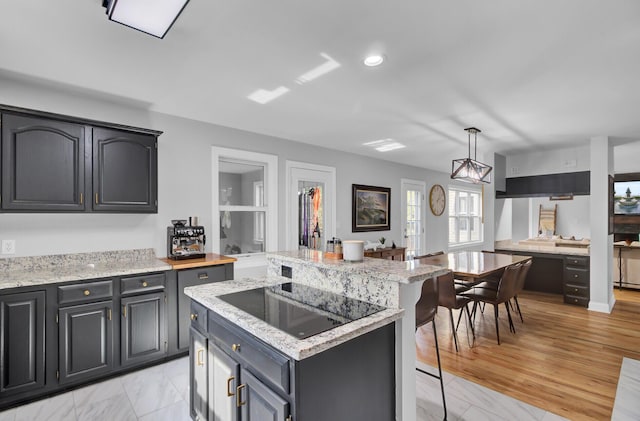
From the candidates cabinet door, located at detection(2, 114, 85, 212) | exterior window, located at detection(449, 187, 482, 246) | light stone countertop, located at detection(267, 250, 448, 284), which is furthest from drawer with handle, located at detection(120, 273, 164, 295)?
exterior window, located at detection(449, 187, 482, 246)

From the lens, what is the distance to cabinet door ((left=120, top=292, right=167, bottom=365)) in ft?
8.71

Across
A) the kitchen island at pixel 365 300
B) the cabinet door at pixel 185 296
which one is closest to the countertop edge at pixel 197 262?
the cabinet door at pixel 185 296

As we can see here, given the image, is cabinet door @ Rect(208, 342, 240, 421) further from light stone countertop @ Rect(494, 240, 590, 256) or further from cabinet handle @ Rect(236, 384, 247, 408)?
light stone countertop @ Rect(494, 240, 590, 256)

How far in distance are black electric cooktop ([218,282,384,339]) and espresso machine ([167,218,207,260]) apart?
1.49 metres

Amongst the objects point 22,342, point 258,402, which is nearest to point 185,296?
point 22,342

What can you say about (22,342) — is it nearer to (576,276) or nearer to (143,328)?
(143,328)

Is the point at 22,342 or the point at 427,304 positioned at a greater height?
the point at 427,304

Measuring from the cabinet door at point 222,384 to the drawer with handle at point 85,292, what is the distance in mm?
1367

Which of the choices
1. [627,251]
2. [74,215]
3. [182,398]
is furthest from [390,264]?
[627,251]

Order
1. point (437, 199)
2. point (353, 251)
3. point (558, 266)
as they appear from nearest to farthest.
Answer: point (353, 251) < point (558, 266) < point (437, 199)

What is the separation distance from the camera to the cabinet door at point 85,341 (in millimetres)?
2396

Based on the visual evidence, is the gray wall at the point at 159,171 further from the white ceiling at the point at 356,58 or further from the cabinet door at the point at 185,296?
the cabinet door at the point at 185,296

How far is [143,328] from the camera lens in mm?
2750

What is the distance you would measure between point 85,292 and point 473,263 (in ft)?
12.4
